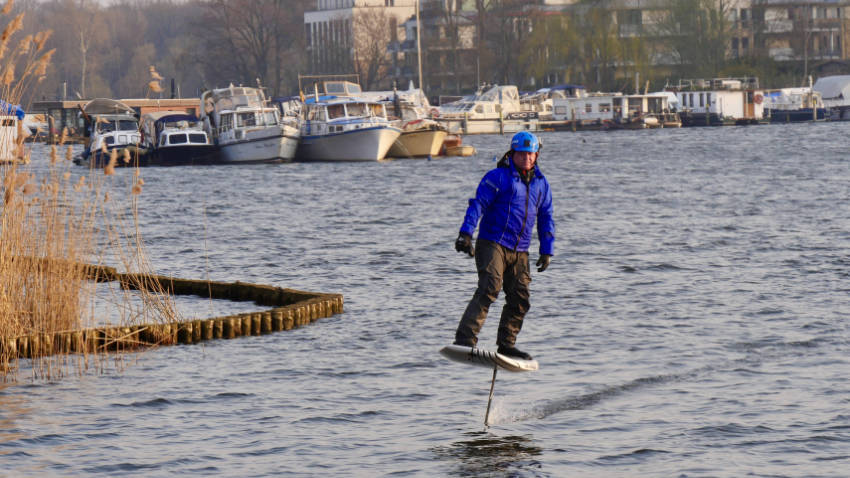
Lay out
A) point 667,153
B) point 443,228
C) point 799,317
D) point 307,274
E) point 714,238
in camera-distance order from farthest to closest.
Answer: point 667,153 → point 443,228 → point 714,238 → point 307,274 → point 799,317

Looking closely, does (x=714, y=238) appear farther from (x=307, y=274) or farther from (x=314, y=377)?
(x=314, y=377)

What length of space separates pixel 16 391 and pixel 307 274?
35.5 feet

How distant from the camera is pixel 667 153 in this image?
258ft

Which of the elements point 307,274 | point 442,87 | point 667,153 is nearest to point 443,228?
point 307,274

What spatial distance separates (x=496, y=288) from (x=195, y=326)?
17.7 feet

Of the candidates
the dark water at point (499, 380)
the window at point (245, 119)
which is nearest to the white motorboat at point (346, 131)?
the window at point (245, 119)

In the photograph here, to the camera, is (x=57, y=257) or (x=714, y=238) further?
(x=714, y=238)

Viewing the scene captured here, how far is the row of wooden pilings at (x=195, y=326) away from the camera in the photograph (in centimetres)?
1495

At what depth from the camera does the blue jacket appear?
12.2 m

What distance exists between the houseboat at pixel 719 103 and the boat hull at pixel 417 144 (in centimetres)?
5099

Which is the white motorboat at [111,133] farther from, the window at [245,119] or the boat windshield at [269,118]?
the boat windshield at [269,118]

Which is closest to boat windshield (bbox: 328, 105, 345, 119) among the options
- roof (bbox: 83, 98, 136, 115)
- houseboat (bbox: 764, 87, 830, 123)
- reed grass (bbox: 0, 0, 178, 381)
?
roof (bbox: 83, 98, 136, 115)

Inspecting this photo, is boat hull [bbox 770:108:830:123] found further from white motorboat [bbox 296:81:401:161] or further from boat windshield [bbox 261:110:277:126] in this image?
boat windshield [bbox 261:110:277:126]

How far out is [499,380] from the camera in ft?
47.4
